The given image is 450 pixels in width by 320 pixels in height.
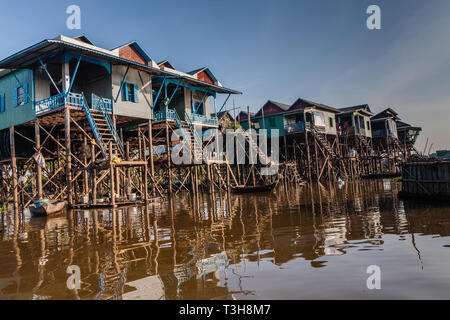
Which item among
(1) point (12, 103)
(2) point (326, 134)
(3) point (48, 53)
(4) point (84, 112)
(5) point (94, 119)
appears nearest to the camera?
(3) point (48, 53)

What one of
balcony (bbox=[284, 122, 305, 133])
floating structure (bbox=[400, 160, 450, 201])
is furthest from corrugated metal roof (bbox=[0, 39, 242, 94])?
balcony (bbox=[284, 122, 305, 133])

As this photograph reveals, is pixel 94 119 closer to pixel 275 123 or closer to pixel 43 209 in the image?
pixel 43 209

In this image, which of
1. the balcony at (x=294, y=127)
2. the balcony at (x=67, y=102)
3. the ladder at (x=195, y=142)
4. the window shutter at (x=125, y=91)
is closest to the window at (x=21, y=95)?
the balcony at (x=67, y=102)

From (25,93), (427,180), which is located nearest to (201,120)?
(25,93)

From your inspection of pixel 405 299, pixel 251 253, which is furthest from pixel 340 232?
pixel 405 299

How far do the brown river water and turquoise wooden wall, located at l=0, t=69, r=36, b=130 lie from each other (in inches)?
426

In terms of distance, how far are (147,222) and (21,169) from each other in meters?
19.0

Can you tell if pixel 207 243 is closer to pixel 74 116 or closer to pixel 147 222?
pixel 147 222

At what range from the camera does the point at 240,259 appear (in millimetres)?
5617

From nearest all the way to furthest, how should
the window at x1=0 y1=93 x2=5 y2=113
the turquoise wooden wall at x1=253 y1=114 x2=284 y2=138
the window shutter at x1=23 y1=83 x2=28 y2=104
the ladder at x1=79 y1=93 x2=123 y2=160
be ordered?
the ladder at x1=79 y1=93 x2=123 y2=160 → the window shutter at x1=23 y1=83 x2=28 y2=104 → the window at x1=0 y1=93 x2=5 y2=113 → the turquoise wooden wall at x1=253 y1=114 x2=284 y2=138

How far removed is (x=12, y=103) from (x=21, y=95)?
41.0 inches

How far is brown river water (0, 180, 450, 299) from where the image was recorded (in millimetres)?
4223

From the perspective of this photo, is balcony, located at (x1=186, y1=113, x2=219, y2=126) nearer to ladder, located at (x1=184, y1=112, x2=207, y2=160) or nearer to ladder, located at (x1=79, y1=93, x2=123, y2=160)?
ladder, located at (x1=184, y1=112, x2=207, y2=160)
